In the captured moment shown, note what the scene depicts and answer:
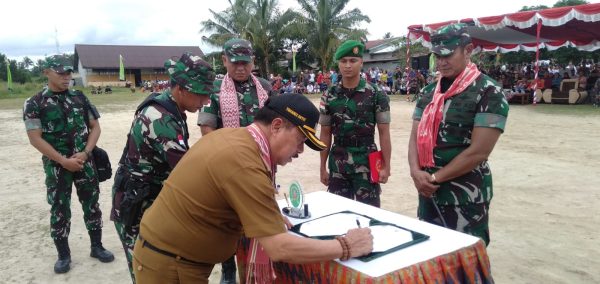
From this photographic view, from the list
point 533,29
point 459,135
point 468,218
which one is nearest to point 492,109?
point 459,135

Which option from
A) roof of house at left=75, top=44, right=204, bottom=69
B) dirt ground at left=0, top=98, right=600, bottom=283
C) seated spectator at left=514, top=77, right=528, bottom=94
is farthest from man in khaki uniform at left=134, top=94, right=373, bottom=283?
roof of house at left=75, top=44, right=204, bottom=69

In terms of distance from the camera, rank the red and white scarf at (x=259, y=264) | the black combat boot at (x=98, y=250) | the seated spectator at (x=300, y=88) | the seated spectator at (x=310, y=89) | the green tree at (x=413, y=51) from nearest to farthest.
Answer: the red and white scarf at (x=259, y=264), the black combat boot at (x=98, y=250), the seated spectator at (x=300, y=88), the seated spectator at (x=310, y=89), the green tree at (x=413, y=51)

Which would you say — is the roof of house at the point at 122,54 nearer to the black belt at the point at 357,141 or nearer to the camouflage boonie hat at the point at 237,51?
the camouflage boonie hat at the point at 237,51

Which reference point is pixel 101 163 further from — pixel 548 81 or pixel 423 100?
pixel 548 81

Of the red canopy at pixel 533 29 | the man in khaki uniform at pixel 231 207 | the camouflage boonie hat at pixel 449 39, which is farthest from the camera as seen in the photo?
the red canopy at pixel 533 29

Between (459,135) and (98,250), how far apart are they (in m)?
3.26

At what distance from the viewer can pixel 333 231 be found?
2.09 m

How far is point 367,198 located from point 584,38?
791 inches

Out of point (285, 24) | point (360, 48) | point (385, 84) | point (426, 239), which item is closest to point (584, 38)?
point (385, 84)

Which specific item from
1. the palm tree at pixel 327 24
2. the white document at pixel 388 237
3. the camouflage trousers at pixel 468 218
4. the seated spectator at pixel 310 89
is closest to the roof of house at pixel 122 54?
the palm tree at pixel 327 24

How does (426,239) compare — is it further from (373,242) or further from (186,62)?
(186,62)

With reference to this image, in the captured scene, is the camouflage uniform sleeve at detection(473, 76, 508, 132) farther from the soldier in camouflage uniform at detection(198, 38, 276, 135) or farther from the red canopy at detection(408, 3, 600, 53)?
the red canopy at detection(408, 3, 600, 53)

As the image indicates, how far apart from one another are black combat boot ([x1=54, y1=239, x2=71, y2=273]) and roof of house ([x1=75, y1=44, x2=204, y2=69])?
142ft

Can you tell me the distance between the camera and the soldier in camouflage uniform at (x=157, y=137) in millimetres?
2188
